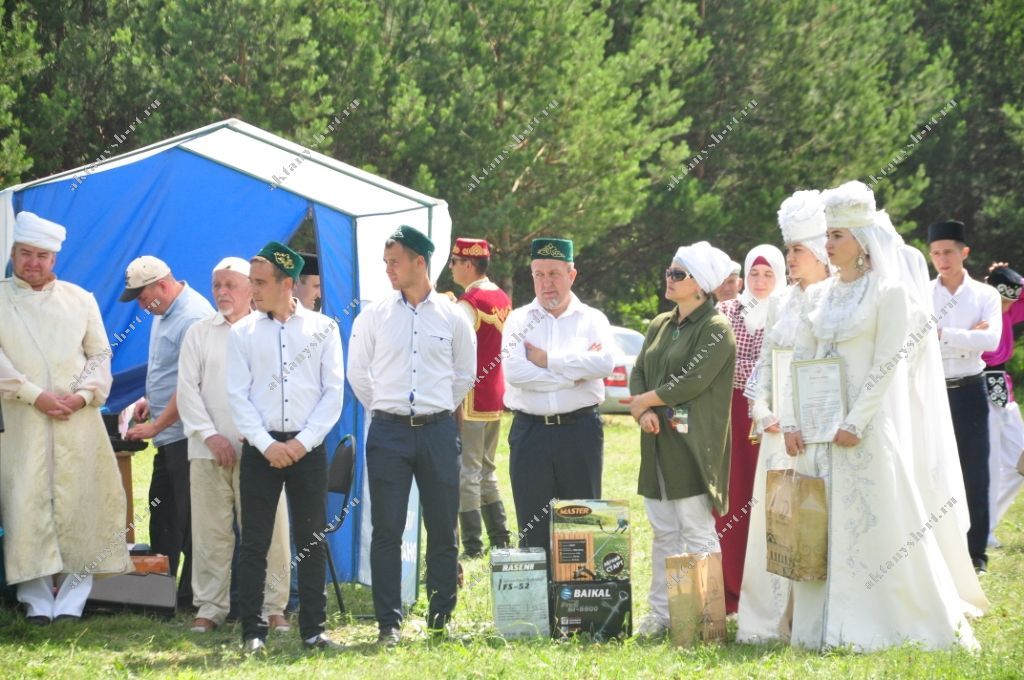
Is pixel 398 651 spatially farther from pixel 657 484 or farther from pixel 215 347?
pixel 215 347

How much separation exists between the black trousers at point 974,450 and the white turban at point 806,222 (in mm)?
2102

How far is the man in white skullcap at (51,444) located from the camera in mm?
6531

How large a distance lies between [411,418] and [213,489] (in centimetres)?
128

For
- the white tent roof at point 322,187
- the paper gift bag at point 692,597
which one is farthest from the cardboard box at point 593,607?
the white tent roof at point 322,187

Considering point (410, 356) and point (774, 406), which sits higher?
point (410, 356)

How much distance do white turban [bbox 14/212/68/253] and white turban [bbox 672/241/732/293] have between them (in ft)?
10.6

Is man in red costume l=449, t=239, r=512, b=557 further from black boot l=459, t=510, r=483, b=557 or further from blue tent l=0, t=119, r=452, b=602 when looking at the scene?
blue tent l=0, t=119, r=452, b=602

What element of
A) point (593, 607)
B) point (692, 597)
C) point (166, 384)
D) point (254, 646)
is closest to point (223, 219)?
point (166, 384)

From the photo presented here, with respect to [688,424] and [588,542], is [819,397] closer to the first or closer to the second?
[688,424]

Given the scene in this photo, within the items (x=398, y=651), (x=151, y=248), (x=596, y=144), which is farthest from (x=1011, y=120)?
(x=398, y=651)

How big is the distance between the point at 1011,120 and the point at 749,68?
5.50 m

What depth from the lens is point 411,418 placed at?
20.3 ft

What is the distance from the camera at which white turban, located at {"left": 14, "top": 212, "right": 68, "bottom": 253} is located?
6586 millimetres

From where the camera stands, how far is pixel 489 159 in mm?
19359
